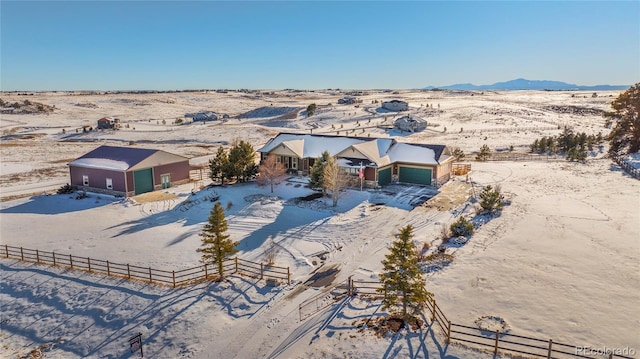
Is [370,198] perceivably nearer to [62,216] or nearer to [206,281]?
[206,281]

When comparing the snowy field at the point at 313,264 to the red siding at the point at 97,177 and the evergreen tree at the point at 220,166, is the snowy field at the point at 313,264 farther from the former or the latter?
the evergreen tree at the point at 220,166

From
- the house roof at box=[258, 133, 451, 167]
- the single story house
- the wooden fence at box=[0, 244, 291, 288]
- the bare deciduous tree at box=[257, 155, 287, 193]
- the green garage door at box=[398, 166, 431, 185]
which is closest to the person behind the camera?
the wooden fence at box=[0, 244, 291, 288]

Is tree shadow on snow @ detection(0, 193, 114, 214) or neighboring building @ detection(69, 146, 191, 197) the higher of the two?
neighboring building @ detection(69, 146, 191, 197)

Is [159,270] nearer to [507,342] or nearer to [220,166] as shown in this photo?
[507,342]

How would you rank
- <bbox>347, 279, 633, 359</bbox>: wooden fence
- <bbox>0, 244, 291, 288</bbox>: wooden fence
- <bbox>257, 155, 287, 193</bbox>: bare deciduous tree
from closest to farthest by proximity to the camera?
<bbox>347, 279, 633, 359</bbox>: wooden fence, <bbox>0, 244, 291, 288</bbox>: wooden fence, <bbox>257, 155, 287, 193</bbox>: bare deciduous tree

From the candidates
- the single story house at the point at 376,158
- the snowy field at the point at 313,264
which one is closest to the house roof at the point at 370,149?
the single story house at the point at 376,158

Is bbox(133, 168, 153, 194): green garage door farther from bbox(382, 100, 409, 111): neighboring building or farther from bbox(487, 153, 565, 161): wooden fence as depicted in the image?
bbox(382, 100, 409, 111): neighboring building

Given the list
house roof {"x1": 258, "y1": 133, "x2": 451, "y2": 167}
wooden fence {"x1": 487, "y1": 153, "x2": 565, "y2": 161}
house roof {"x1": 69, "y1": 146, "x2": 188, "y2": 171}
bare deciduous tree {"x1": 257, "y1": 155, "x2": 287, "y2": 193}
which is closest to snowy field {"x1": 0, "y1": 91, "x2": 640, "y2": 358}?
bare deciduous tree {"x1": 257, "y1": 155, "x2": 287, "y2": 193}
